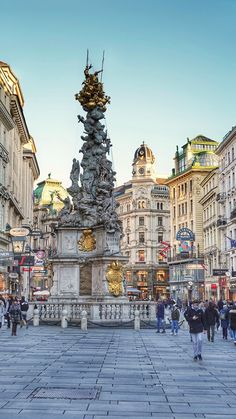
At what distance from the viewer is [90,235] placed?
36.4 m

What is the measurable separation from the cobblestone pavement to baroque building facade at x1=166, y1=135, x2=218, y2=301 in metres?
73.4

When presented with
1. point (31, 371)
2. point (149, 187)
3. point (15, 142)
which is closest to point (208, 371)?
point (31, 371)

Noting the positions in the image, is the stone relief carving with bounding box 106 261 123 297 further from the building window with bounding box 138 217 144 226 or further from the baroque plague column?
the building window with bounding box 138 217 144 226

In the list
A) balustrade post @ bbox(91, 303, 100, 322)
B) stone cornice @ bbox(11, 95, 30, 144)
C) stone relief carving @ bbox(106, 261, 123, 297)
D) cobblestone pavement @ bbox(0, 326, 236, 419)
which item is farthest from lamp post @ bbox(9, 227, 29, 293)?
stone cornice @ bbox(11, 95, 30, 144)

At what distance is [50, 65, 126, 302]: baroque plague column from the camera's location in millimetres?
34812

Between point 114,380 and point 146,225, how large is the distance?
377 ft

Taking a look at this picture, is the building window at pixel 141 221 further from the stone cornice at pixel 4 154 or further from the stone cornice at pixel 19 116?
the stone cornice at pixel 4 154

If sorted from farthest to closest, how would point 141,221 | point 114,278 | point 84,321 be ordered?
point 141,221
point 114,278
point 84,321

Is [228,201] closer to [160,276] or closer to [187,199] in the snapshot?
[187,199]

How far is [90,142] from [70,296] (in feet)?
34.6

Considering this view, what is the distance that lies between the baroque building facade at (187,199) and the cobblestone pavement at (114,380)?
7337 cm

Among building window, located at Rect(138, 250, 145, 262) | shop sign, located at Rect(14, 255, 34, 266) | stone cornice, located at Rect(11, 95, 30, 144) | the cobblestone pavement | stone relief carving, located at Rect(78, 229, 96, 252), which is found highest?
stone cornice, located at Rect(11, 95, 30, 144)

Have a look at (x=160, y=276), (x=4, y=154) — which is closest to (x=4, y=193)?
(x=4, y=154)

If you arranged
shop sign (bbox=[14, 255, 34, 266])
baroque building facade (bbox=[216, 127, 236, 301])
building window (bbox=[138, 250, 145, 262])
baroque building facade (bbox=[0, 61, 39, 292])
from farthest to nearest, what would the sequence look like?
building window (bbox=[138, 250, 145, 262])
baroque building facade (bbox=[216, 127, 236, 301])
baroque building facade (bbox=[0, 61, 39, 292])
shop sign (bbox=[14, 255, 34, 266])
